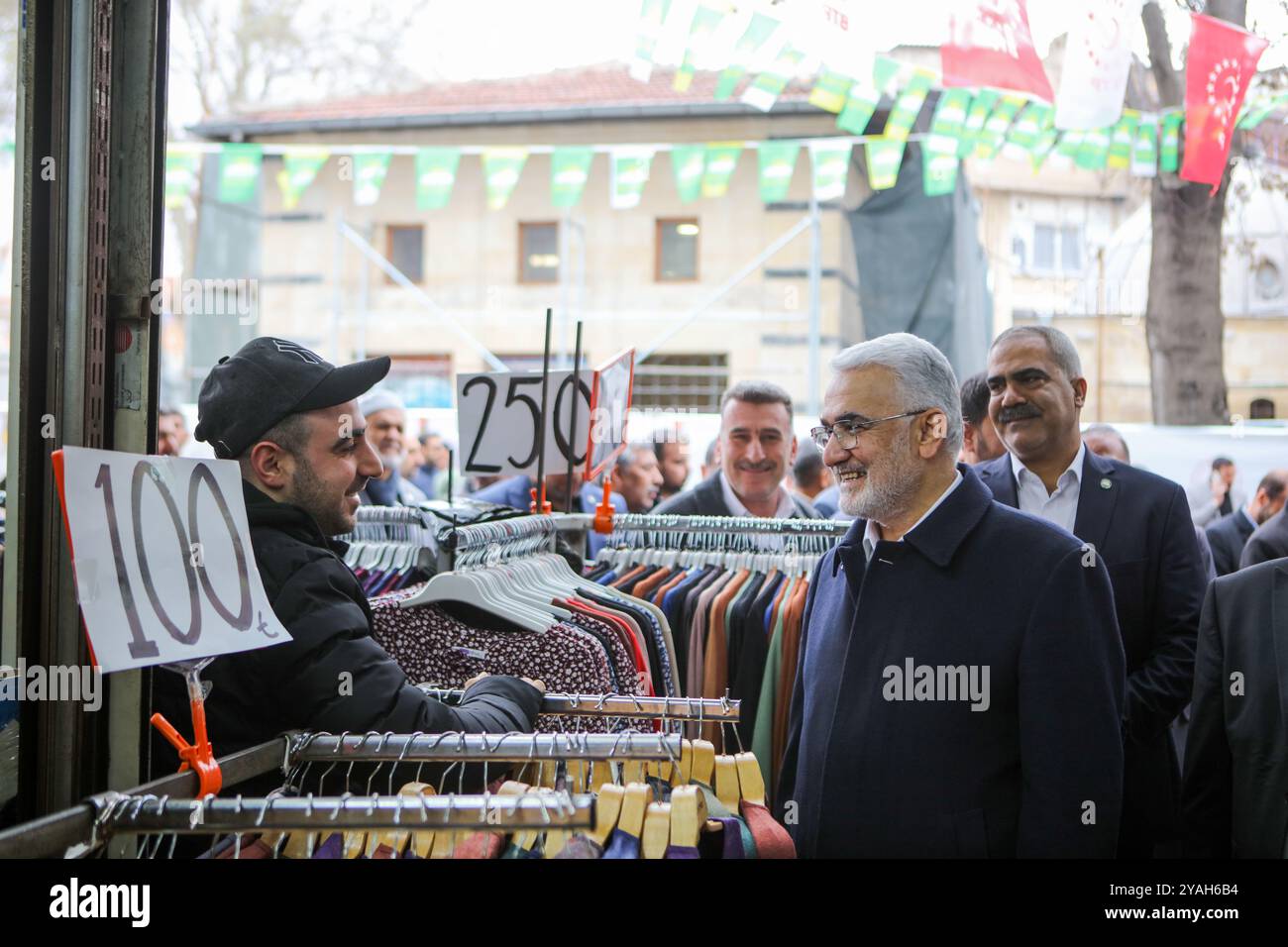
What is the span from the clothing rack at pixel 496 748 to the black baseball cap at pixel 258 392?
0.65 metres

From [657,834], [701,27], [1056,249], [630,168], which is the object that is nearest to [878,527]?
[657,834]

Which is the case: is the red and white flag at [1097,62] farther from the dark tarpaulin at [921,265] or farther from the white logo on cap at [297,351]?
the dark tarpaulin at [921,265]

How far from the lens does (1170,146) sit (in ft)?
27.1

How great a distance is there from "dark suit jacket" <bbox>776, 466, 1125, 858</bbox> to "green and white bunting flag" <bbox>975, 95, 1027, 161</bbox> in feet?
25.4

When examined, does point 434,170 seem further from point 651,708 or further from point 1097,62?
point 651,708

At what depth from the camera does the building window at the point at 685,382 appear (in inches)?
642

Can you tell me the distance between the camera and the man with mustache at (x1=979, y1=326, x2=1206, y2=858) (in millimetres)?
2934

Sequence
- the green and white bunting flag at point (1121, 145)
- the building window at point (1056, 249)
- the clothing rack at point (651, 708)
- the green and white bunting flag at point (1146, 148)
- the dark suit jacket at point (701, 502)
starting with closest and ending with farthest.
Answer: the clothing rack at point (651, 708)
the dark suit jacket at point (701, 502)
the green and white bunting flag at point (1146, 148)
the green and white bunting flag at point (1121, 145)
the building window at point (1056, 249)

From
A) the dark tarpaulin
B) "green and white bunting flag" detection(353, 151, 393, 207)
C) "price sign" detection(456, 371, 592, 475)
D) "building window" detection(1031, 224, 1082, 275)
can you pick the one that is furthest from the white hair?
"building window" detection(1031, 224, 1082, 275)

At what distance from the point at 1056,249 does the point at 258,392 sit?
131 ft

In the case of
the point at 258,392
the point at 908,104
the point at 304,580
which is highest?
the point at 908,104

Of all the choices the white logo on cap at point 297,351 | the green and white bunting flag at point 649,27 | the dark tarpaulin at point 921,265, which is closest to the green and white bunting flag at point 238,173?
the dark tarpaulin at point 921,265

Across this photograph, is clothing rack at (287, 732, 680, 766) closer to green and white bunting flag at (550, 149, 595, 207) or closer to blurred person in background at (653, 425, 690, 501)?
blurred person in background at (653, 425, 690, 501)
